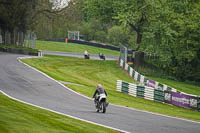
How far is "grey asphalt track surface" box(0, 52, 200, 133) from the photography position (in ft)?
59.8

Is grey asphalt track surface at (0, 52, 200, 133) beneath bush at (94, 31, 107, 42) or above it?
beneath

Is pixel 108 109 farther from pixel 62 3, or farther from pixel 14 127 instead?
pixel 62 3

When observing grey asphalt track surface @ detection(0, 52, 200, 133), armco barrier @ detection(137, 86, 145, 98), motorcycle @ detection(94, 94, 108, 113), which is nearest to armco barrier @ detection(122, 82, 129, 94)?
armco barrier @ detection(137, 86, 145, 98)

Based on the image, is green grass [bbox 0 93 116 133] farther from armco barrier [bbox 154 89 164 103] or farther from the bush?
the bush

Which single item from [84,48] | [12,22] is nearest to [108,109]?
[12,22]

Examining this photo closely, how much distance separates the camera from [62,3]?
63.3 meters

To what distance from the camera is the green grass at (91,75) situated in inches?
1154

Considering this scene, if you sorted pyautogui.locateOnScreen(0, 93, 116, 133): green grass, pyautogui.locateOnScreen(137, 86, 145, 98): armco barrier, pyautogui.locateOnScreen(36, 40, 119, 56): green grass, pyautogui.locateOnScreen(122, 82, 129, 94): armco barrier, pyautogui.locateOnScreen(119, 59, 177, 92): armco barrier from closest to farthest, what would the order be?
pyautogui.locateOnScreen(0, 93, 116, 133): green grass < pyautogui.locateOnScreen(137, 86, 145, 98): armco barrier < pyautogui.locateOnScreen(122, 82, 129, 94): armco barrier < pyautogui.locateOnScreen(119, 59, 177, 92): armco barrier < pyautogui.locateOnScreen(36, 40, 119, 56): green grass

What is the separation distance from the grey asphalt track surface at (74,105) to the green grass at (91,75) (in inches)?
83.0

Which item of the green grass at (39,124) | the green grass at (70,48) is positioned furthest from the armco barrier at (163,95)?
the green grass at (70,48)

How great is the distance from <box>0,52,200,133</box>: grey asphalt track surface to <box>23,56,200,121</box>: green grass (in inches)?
83.0

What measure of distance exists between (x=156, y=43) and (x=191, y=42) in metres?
5.39

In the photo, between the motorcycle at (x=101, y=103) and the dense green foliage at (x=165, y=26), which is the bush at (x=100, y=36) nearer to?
the dense green foliage at (x=165, y=26)

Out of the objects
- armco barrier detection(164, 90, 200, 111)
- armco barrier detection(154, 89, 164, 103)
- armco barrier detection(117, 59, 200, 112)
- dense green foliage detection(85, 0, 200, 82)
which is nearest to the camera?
armco barrier detection(164, 90, 200, 111)
